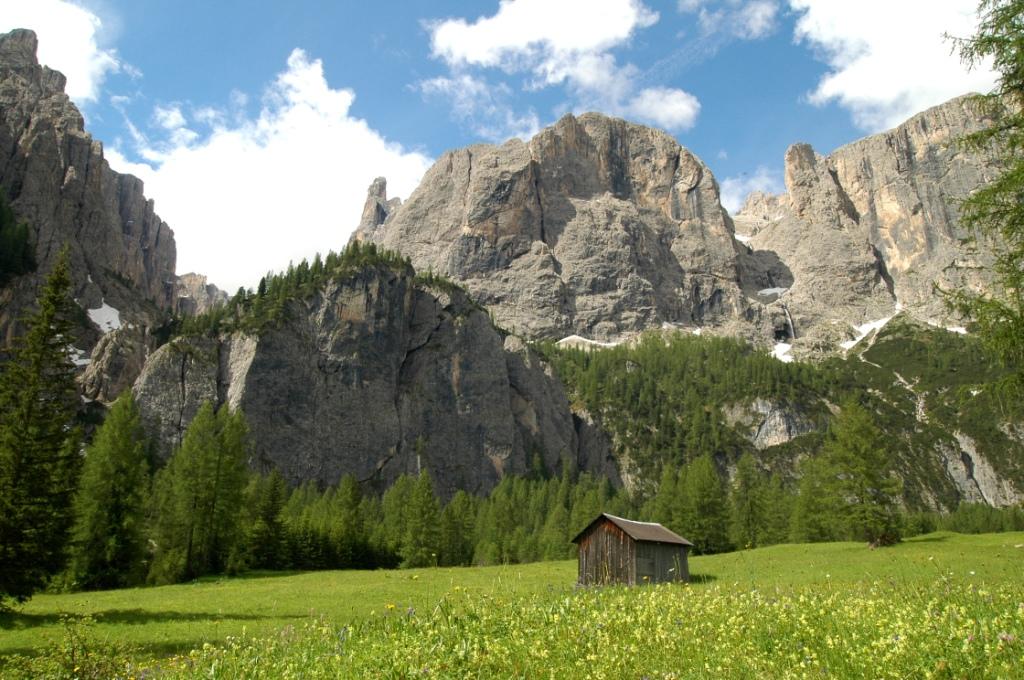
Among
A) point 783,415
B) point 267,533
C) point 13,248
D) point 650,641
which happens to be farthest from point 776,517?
point 13,248

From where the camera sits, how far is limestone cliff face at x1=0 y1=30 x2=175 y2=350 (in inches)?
5536

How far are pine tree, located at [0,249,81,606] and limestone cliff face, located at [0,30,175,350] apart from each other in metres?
114

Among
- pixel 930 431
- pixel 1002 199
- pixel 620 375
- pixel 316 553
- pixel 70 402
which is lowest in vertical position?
pixel 316 553

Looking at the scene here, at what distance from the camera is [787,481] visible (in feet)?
490

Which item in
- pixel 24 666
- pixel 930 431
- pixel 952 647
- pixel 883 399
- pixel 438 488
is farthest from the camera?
pixel 883 399

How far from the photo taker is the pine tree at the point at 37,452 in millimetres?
23828

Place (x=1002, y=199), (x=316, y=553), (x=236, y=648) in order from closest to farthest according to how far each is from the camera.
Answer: (x=236, y=648)
(x=1002, y=199)
(x=316, y=553)

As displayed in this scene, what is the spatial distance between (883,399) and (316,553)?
541 feet

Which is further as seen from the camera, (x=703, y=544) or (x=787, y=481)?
(x=787, y=481)

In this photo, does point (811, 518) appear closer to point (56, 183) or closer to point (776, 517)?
point (776, 517)

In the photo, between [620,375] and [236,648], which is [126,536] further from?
[620,375]

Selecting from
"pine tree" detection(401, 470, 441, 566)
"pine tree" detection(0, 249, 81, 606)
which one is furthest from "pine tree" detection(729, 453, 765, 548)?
"pine tree" detection(0, 249, 81, 606)

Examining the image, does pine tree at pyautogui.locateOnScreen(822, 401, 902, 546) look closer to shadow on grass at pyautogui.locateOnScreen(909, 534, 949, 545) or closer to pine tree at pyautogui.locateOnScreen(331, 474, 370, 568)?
shadow on grass at pyautogui.locateOnScreen(909, 534, 949, 545)

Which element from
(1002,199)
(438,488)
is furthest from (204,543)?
(438,488)
